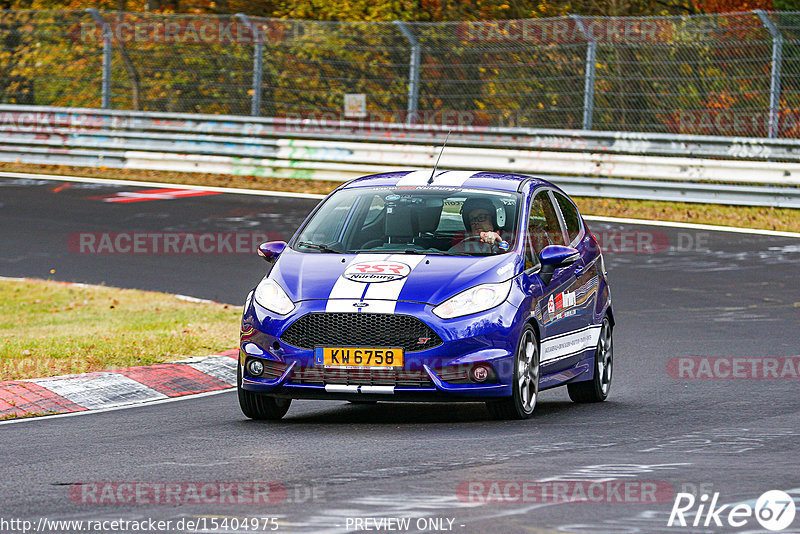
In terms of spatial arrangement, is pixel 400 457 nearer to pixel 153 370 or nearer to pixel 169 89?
pixel 153 370

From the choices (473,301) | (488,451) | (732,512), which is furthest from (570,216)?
(732,512)

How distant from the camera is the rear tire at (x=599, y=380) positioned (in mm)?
10633

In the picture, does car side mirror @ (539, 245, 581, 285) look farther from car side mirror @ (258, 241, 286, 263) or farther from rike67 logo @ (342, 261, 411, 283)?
car side mirror @ (258, 241, 286, 263)

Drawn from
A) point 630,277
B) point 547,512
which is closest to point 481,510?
point 547,512

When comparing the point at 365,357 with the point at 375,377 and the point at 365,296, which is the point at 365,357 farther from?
the point at 365,296

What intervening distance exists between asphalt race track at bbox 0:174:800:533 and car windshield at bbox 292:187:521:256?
3.71ft

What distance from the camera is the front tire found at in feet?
30.0

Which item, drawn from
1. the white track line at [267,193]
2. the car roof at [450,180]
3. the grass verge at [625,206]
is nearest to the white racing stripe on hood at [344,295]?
the car roof at [450,180]

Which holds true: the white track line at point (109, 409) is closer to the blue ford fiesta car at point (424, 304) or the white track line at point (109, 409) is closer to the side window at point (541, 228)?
the blue ford fiesta car at point (424, 304)

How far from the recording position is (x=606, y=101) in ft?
78.3

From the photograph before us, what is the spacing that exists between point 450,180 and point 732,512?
4767 mm

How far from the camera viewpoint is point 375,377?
349 inches

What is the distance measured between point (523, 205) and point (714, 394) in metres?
1.95

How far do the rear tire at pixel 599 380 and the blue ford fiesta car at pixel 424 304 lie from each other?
2 centimetres
